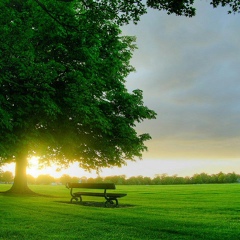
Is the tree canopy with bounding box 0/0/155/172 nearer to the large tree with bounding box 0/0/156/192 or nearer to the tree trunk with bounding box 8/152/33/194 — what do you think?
the large tree with bounding box 0/0/156/192

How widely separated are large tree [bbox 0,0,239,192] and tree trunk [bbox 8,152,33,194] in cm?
9

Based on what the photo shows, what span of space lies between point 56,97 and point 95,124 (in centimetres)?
369

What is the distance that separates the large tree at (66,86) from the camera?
60.5 feet

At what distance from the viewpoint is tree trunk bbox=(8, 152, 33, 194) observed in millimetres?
28266

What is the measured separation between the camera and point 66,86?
76.8 ft

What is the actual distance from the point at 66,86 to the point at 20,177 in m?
10.9

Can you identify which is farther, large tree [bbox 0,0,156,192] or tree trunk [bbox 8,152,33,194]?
tree trunk [bbox 8,152,33,194]

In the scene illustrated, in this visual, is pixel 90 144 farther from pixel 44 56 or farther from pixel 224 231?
pixel 224 231

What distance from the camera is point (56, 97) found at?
2339 cm

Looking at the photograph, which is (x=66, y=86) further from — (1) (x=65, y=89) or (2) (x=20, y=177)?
(2) (x=20, y=177)

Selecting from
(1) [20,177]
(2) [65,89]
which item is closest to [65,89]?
(2) [65,89]

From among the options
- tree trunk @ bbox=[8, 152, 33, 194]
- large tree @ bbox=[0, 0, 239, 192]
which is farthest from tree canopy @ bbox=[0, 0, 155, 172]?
tree trunk @ bbox=[8, 152, 33, 194]

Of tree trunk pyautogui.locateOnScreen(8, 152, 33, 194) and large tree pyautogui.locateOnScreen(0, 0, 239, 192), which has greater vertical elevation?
large tree pyautogui.locateOnScreen(0, 0, 239, 192)

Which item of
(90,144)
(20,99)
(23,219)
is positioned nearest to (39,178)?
(90,144)
